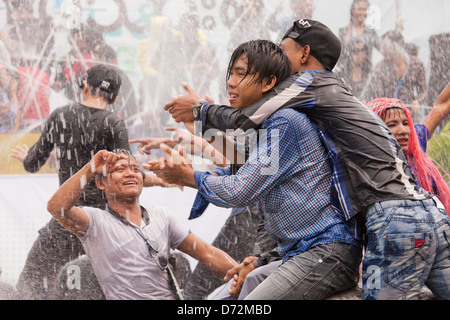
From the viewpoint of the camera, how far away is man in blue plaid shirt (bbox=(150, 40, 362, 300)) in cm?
228

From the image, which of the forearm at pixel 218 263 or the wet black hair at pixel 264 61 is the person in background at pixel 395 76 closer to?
the forearm at pixel 218 263

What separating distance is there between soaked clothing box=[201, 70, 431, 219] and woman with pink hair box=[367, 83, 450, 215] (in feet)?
3.18

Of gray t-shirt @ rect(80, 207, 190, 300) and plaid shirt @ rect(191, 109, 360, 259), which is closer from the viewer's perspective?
plaid shirt @ rect(191, 109, 360, 259)

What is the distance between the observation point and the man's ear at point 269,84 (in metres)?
2.53

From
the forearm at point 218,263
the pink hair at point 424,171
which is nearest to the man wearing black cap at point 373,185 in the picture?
the pink hair at point 424,171

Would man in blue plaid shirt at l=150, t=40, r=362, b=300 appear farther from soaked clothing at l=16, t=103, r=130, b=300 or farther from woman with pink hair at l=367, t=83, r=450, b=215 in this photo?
soaked clothing at l=16, t=103, r=130, b=300

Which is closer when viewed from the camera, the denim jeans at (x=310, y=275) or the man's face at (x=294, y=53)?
the denim jeans at (x=310, y=275)

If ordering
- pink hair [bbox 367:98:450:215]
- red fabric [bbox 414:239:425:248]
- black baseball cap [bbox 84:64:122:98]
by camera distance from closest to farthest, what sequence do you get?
red fabric [bbox 414:239:425:248], pink hair [bbox 367:98:450:215], black baseball cap [bbox 84:64:122:98]

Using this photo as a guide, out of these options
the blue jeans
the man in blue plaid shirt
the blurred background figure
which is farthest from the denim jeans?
the blurred background figure

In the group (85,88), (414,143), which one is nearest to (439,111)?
(414,143)

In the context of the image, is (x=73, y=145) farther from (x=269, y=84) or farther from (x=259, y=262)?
(x=269, y=84)

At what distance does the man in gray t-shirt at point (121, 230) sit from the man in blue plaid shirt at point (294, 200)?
147 cm

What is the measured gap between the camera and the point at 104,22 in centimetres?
527
